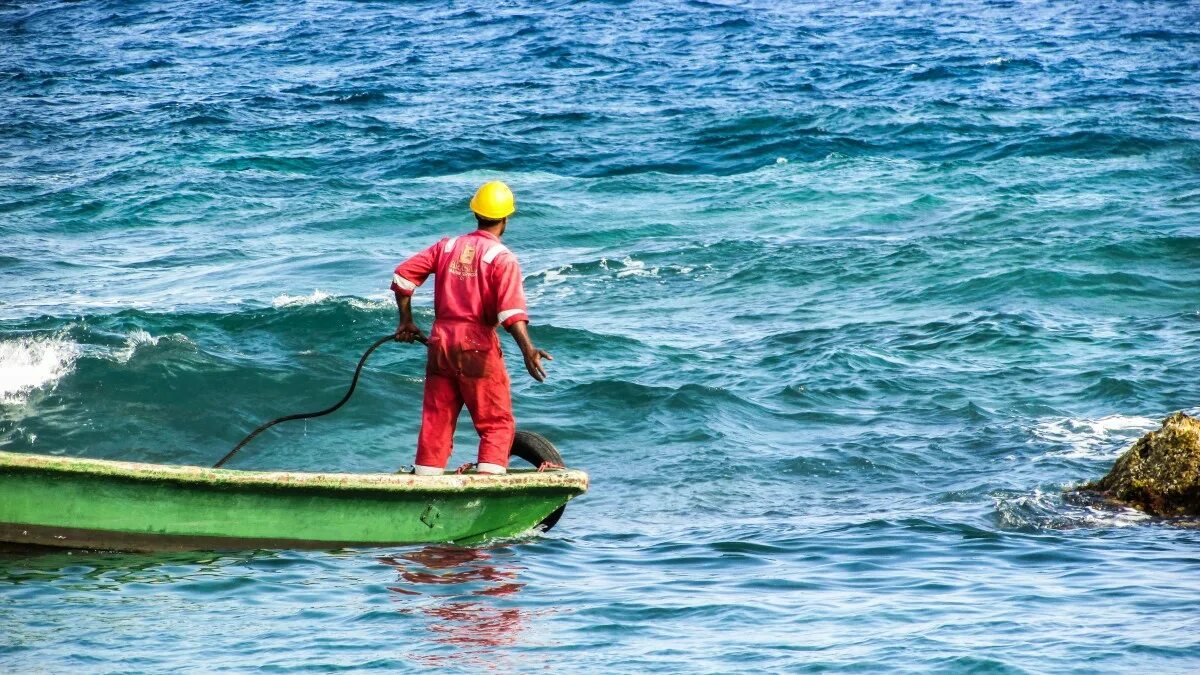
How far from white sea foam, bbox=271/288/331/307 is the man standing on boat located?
23.8 feet

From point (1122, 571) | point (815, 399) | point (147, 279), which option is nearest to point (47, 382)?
point (147, 279)

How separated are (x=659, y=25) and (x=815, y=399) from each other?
25266mm

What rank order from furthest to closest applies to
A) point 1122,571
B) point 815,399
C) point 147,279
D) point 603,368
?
1. point 147,279
2. point 603,368
3. point 815,399
4. point 1122,571

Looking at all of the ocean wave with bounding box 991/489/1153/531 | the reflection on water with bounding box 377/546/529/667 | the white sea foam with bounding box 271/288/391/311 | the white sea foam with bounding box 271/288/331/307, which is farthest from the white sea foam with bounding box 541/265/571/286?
the reflection on water with bounding box 377/546/529/667

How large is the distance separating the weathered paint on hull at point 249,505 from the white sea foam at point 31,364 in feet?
17.1

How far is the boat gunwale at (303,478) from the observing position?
22.3 ft

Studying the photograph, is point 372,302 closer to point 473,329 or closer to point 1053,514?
point 473,329

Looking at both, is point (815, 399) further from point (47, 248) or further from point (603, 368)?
point (47, 248)

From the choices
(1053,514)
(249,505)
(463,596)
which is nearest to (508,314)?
(463,596)

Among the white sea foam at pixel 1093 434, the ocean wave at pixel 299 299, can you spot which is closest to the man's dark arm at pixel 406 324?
the white sea foam at pixel 1093 434

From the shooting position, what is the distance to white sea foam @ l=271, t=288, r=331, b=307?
1482 centimetres

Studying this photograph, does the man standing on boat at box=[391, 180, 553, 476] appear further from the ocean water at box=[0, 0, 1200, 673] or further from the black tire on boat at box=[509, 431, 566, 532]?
the ocean water at box=[0, 0, 1200, 673]

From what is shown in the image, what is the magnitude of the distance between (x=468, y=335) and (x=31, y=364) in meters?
6.57

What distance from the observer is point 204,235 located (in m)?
19.4
